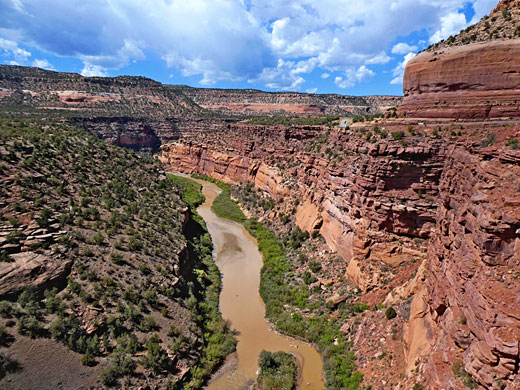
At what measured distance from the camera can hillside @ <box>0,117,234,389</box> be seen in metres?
14.8

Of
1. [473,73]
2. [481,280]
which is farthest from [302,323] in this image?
[473,73]

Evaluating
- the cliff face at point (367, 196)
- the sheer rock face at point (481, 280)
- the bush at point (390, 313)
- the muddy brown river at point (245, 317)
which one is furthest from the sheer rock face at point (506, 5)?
→ the muddy brown river at point (245, 317)

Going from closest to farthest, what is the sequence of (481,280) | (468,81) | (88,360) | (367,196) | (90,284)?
(481,280) → (88,360) → (90,284) → (468,81) → (367,196)

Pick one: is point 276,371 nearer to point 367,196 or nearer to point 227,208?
point 367,196

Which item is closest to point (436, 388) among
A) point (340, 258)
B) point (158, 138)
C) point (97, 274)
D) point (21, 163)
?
point (340, 258)

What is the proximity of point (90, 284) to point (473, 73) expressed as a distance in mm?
27842

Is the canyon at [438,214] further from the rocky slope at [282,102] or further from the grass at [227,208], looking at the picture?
the rocky slope at [282,102]

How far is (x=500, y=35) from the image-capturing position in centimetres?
1977

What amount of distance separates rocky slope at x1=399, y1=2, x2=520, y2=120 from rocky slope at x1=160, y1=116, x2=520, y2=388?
6.15 ft

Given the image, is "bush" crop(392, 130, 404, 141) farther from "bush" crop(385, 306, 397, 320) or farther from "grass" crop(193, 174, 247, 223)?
"grass" crop(193, 174, 247, 223)

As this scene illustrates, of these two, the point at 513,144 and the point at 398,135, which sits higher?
the point at 398,135

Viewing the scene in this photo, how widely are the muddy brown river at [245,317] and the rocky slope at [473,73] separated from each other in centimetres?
1922

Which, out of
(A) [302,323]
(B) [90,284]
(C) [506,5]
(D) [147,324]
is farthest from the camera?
(C) [506,5]

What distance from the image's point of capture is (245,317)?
24172mm
